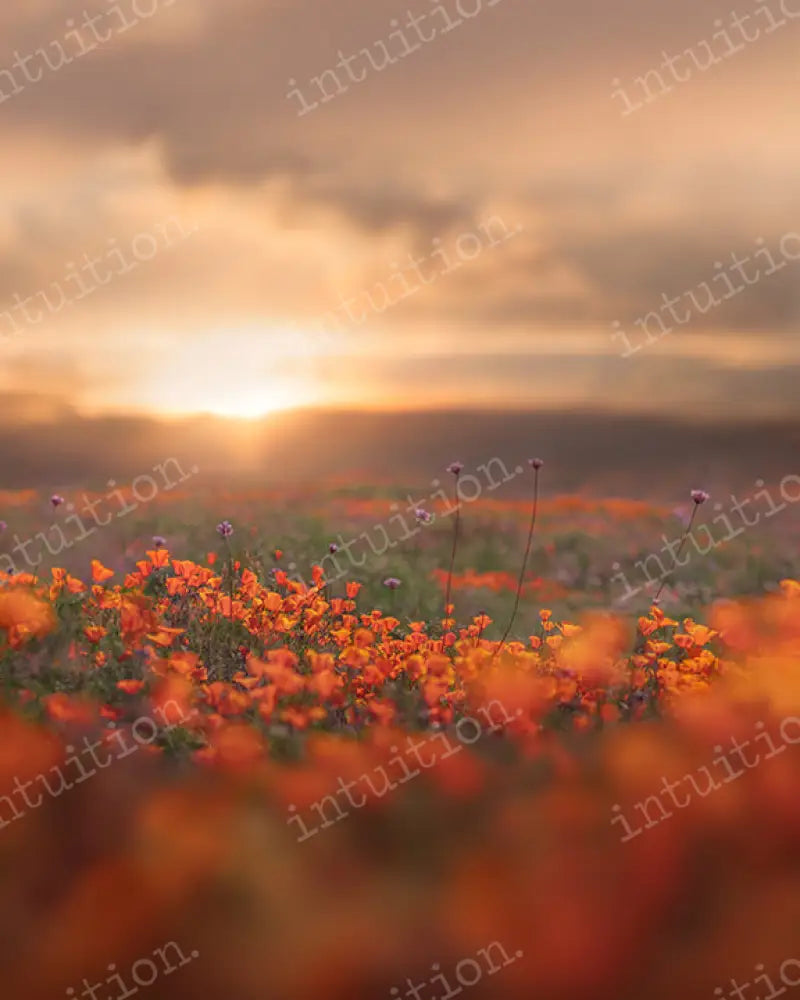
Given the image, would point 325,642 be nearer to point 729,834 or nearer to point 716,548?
point 729,834

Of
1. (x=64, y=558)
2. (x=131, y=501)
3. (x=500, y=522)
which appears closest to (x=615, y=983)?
(x=64, y=558)

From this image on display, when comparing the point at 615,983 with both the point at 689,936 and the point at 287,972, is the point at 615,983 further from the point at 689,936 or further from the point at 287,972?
the point at 287,972

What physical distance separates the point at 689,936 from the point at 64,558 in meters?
7.68

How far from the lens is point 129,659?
457cm

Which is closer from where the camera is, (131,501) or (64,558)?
(64,558)

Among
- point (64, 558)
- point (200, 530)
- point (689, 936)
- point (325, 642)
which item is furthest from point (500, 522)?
point (689, 936)

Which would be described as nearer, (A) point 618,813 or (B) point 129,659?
(A) point 618,813

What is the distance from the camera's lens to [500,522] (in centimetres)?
1320

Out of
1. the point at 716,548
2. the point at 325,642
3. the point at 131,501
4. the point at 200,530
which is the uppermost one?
the point at 131,501

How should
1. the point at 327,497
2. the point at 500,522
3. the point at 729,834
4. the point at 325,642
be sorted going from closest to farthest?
the point at 729,834, the point at 325,642, the point at 500,522, the point at 327,497

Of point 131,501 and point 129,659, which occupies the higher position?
point 131,501

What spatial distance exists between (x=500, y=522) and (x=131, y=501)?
180 inches

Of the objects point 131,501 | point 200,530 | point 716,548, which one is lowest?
point 716,548

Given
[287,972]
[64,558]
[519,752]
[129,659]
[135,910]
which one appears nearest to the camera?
[287,972]
